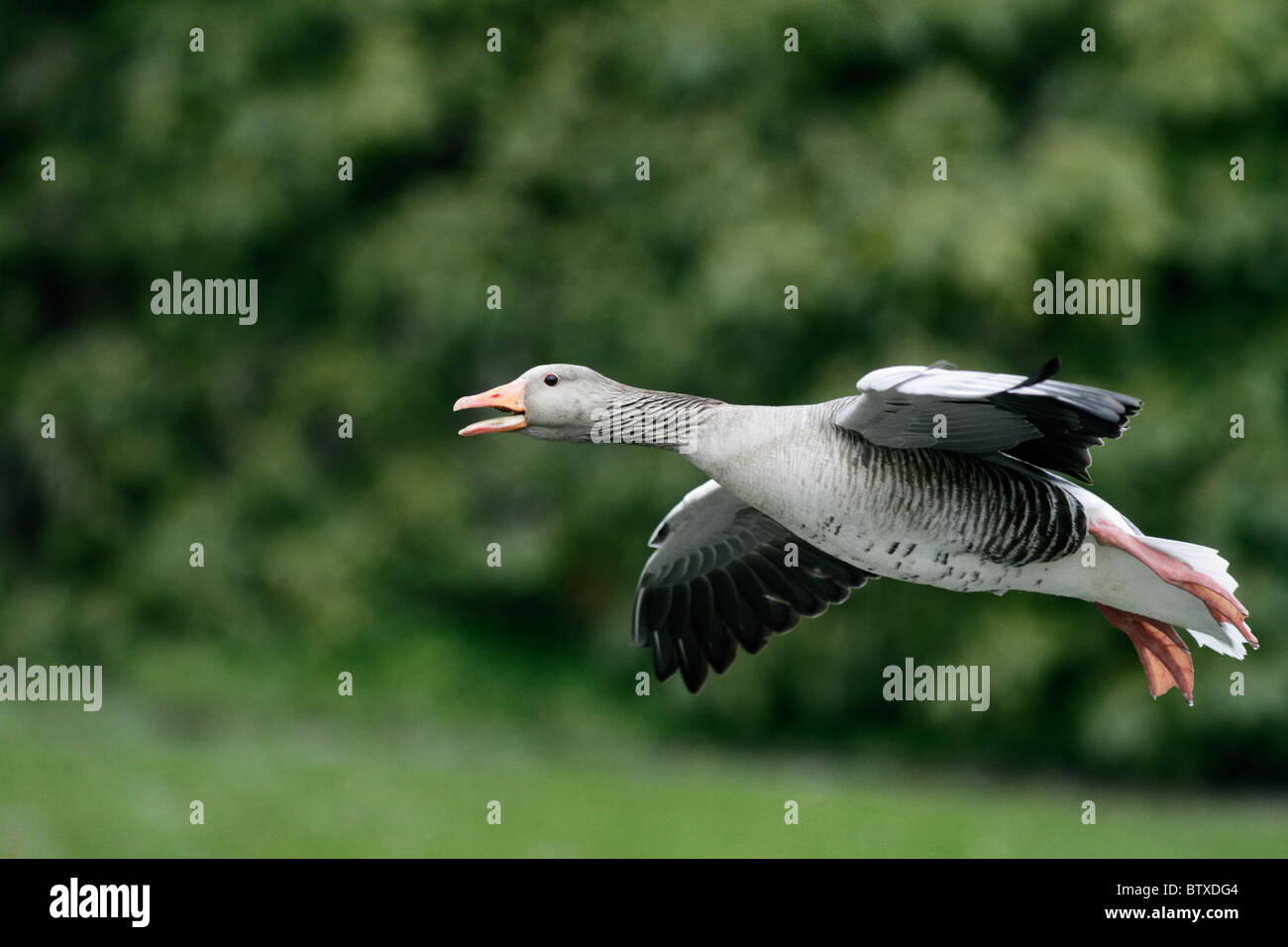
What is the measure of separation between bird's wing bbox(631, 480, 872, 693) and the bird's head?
137cm

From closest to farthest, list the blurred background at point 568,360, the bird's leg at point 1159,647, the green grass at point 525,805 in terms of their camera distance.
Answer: the bird's leg at point 1159,647
the green grass at point 525,805
the blurred background at point 568,360

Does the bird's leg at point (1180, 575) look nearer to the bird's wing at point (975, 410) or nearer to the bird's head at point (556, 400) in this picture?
the bird's wing at point (975, 410)

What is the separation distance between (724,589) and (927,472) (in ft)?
5.64

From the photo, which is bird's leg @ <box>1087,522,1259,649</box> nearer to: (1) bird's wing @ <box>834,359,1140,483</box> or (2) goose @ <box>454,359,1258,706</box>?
(2) goose @ <box>454,359,1258,706</box>

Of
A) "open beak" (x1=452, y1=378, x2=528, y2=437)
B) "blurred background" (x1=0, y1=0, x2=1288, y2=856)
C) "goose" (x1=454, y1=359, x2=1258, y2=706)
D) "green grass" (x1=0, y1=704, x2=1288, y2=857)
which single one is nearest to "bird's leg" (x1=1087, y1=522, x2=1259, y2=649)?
"goose" (x1=454, y1=359, x2=1258, y2=706)

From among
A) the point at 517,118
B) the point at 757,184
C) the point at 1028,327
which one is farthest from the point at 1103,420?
the point at 517,118

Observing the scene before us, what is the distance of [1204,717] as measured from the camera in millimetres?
13625

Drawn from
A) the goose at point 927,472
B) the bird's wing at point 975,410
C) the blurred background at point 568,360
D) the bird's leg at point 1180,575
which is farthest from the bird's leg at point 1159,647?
the blurred background at point 568,360

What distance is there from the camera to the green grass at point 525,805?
12.3 m

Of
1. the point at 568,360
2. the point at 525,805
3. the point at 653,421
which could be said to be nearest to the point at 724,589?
the point at 653,421

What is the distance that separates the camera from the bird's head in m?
4.50

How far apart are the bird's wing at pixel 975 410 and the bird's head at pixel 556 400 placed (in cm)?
71

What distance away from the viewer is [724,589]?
20.1ft

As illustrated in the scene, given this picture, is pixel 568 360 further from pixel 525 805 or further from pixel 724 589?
pixel 724 589
